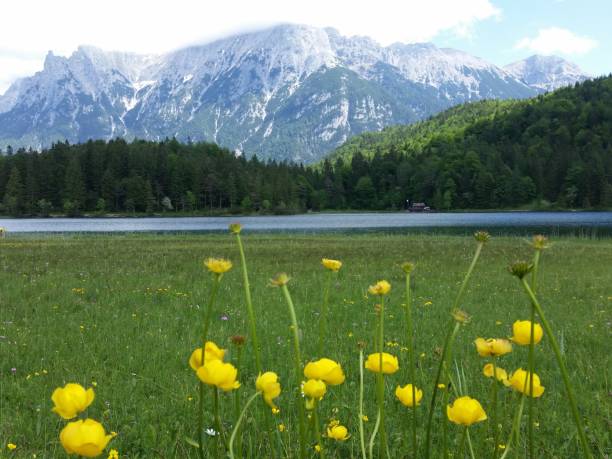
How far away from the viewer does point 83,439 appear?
41.6 inches

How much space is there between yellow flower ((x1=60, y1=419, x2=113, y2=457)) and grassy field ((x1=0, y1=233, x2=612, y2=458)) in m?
0.69

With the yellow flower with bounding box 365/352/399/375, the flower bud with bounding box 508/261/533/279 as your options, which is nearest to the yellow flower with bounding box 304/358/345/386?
the yellow flower with bounding box 365/352/399/375

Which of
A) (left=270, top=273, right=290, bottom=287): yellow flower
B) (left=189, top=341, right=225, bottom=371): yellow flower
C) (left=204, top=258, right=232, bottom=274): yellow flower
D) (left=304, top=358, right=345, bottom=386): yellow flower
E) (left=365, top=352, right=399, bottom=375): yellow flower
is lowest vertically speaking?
(left=365, top=352, right=399, bottom=375): yellow flower

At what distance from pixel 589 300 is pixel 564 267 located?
7067 millimetres

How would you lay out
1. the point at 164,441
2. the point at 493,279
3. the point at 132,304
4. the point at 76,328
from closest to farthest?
1. the point at 164,441
2. the point at 76,328
3. the point at 132,304
4. the point at 493,279

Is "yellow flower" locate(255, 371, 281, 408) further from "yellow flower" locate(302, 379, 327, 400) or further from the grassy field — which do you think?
the grassy field

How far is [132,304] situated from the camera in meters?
9.89

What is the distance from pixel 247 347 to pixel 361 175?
5709 inches

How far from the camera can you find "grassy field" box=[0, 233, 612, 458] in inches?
157

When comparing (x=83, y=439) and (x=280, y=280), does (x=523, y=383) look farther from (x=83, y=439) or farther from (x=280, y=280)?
(x=83, y=439)

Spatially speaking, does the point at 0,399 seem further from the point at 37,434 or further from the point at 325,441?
the point at 325,441

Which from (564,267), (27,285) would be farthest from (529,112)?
(27,285)

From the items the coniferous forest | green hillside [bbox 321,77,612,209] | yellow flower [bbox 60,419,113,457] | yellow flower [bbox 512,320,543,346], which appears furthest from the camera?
green hillside [bbox 321,77,612,209]

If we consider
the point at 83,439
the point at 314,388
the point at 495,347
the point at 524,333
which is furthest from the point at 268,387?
the point at 524,333
